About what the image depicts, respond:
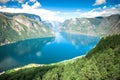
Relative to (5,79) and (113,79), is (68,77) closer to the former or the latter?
(113,79)

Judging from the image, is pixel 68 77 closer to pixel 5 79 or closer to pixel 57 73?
pixel 57 73

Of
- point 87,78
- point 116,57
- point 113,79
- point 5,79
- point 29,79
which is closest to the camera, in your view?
point 113,79

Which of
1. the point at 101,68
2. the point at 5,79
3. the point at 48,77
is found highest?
the point at 101,68

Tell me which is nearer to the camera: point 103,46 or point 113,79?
point 113,79

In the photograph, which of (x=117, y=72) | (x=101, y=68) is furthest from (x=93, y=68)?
(x=117, y=72)

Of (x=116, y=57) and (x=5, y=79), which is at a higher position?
(x=116, y=57)

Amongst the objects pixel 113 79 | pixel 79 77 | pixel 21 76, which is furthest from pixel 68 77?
pixel 21 76

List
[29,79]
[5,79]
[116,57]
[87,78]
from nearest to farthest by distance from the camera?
1. [87,78]
2. [116,57]
3. [29,79]
4. [5,79]

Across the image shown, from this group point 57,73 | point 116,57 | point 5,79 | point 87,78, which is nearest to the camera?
point 87,78

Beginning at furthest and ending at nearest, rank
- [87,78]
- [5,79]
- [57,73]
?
[5,79]
[57,73]
[87,78]
